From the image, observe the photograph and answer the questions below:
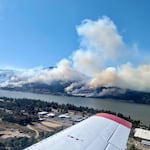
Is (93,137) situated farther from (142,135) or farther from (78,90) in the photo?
(78,90)

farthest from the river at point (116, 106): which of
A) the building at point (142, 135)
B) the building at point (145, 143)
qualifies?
the building at point (145, 143)

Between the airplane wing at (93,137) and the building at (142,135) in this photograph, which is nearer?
the airplane wing at (93,137)

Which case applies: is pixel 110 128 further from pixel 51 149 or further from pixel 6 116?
pixel 6 116

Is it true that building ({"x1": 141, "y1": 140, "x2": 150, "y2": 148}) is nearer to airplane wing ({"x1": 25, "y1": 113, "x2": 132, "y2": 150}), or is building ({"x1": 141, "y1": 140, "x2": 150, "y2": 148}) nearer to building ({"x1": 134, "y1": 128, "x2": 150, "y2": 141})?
building ({"x1": 134, "y1": 128, "x2": 150, "y2": 141})

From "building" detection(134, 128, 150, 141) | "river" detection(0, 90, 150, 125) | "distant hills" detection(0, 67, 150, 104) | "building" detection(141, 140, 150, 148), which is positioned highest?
"distant hills" detection(0, 67, 150, 104)

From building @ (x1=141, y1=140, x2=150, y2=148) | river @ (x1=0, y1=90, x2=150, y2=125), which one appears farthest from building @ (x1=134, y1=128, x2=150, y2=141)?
river @ (x1=0, y1=90, x2=150, y2=125)

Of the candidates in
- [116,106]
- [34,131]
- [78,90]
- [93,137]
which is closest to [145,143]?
[34,131]

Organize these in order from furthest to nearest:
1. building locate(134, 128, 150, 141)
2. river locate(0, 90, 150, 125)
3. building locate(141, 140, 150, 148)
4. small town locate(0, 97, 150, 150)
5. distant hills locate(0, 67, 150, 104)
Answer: distant hills locate(0, 67, 150, 104)
river locate(0, 90, 150, 125)
building locate(134, 128, 150, 141)
building locate(141, 140, 150, 148)
small town locate(0, 97, 150, 150)

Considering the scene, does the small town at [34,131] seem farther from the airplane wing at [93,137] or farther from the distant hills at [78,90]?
the distant hills at [78,90]

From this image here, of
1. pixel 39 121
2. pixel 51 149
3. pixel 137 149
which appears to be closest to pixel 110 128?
pixel 51 149
